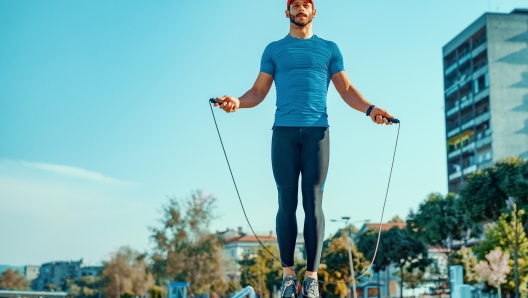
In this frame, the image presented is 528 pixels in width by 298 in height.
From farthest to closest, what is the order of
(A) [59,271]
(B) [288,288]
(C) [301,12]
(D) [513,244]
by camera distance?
(A) [59,271], (D) [513,244], (C) [301,12], (B) [288,288]

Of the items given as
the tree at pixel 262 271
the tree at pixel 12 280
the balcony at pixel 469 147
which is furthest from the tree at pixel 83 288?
the balcony at pixel 469 147

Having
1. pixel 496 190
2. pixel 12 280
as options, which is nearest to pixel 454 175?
pixel 496 190

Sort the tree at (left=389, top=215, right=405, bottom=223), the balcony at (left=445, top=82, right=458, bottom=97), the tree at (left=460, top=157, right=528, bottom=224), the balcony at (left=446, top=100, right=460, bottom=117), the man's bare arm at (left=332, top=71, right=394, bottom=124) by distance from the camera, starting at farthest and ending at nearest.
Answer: the tree at (left=389, top=215, right=405, bottom=223) < the balcony at (left=446, top=100, right=460, bottom=117) < the balcony at (left=445, top=82, right=458, bottom=97) < the tree at (left=460, top=157, right=528, bottom=224) < the man's bare arm at (left=332, top=71, right=394, bottom=124)

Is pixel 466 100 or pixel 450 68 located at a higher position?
pixel 450 68

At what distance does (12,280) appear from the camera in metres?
75.2

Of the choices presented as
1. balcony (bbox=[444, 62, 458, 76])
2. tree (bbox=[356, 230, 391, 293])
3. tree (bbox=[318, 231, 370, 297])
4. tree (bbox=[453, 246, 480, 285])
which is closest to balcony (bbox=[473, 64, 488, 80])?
balcony (bbox=[444, 62, 458, 76])

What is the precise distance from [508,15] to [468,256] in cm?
3099

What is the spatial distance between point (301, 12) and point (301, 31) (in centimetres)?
Result: 20

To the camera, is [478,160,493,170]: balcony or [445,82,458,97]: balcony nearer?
[478,160,493,170]: balcony

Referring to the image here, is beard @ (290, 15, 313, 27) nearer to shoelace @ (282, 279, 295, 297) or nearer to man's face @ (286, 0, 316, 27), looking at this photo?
man's face @ (286, 0, 316, 27)

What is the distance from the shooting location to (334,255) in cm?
6694

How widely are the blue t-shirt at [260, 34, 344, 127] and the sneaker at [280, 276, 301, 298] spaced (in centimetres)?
147

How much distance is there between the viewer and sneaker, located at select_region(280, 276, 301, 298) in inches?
234

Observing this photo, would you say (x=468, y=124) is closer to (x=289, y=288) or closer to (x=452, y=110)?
(x=452, y=110)
